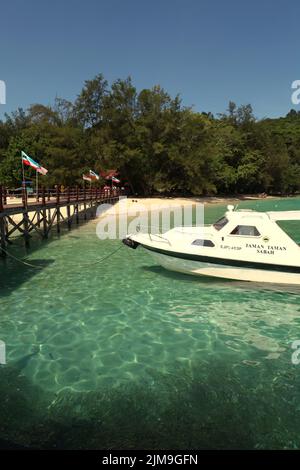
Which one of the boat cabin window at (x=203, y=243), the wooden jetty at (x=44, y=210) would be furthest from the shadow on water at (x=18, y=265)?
the boat cabin window at (x=203, y=243)

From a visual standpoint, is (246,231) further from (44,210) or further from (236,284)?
(44,210)

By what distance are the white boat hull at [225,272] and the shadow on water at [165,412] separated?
536cm

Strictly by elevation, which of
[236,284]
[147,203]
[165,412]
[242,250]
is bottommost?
[165,412]

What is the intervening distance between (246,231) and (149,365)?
22.3 ft

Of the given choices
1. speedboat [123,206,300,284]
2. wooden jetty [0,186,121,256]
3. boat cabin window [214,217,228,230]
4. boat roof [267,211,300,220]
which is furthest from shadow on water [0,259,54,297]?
boat roof [267,211,300,220]

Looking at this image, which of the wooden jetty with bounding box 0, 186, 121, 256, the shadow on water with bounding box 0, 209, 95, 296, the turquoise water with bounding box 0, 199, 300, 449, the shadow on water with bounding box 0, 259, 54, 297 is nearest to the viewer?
the turquoise water with bounding box 0, 199, 300, 449

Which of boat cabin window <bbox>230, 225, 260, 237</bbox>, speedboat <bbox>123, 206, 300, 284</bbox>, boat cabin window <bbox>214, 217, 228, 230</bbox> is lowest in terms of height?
speedboat <bbox>123, 206, 300, 284</bbox>

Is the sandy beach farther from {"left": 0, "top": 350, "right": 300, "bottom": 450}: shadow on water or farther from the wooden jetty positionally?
{"left": 0, "top": 350, "right": 300, "bottom": 450}: shadow on water

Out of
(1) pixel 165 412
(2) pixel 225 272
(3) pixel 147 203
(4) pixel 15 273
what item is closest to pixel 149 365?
(1) pixel 165 412

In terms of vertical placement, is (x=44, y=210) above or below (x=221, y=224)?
above

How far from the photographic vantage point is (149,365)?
7.48 meters

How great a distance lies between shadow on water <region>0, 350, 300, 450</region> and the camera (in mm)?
5219

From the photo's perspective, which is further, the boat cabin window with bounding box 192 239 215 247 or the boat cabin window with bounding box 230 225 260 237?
the boat cabin window with bounding box 192 239 215 247

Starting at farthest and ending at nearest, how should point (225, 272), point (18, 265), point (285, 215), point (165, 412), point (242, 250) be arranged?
point (18, 265), point (225, 272), point (285, 215), point (242, 250), point (165, 412)
